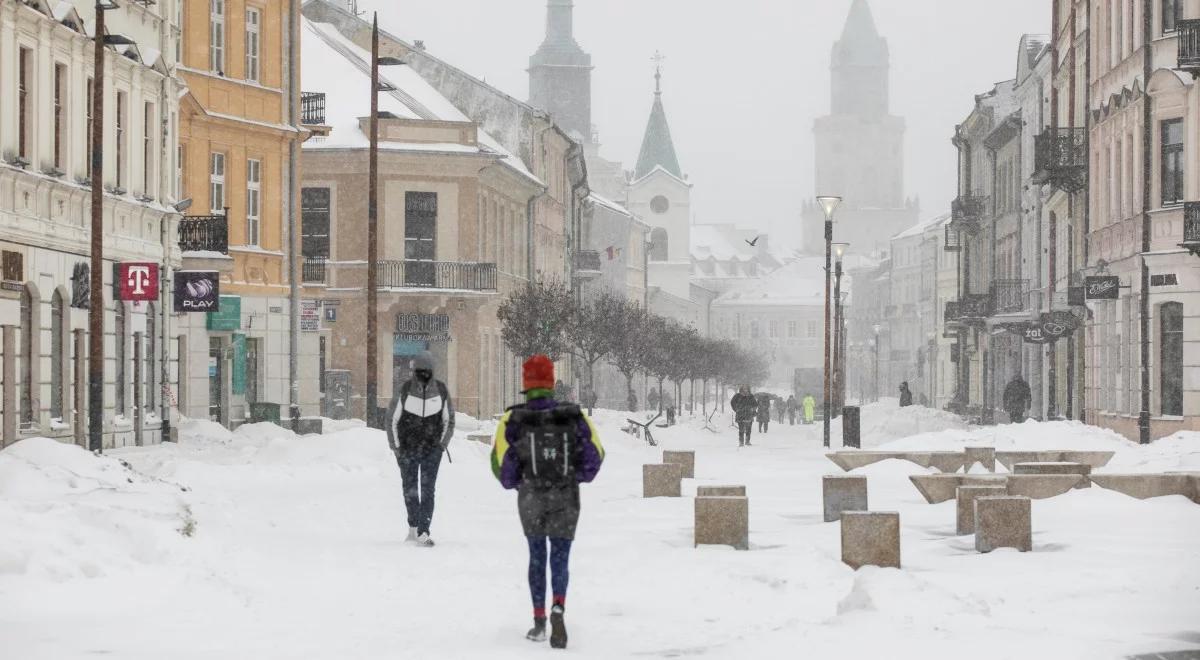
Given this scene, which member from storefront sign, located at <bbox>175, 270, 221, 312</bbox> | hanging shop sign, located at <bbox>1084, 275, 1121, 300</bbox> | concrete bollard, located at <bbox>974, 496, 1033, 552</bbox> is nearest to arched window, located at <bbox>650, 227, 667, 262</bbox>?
hanging shop sign, located at <bbox>1084, 275, 1121, 300</bbox>

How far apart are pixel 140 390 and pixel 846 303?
147m

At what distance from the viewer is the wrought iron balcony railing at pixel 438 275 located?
171ft

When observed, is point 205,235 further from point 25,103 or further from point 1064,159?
point 1064,159

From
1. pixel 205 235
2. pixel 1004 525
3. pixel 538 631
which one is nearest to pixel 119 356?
pixel 205 235

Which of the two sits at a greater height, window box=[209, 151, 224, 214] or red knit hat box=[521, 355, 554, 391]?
window box=[209, 151, 224, 214]

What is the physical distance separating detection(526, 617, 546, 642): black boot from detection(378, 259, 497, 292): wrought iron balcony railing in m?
41.0

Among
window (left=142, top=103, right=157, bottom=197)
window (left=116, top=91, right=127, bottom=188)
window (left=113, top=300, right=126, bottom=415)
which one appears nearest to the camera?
window (left=113, top=300, right=126, bottom=415)

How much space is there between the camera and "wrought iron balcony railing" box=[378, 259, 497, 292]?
52.1 m

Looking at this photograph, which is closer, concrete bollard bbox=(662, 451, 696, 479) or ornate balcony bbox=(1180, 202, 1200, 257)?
concrete bollard bbox=(662, 451, 696, 479)

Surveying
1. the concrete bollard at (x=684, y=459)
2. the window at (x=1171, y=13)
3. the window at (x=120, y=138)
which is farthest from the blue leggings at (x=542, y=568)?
the window at (x=1171, y=13)

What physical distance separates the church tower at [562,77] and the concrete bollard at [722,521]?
416 ft

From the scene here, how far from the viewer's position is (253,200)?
40.8 metres

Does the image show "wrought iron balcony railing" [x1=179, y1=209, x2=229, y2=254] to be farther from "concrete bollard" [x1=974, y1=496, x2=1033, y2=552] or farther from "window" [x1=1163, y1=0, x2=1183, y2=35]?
"concrete bollard" [x1=974, y1=496, x2=1033, y2=552]

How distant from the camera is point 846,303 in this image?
177 m
